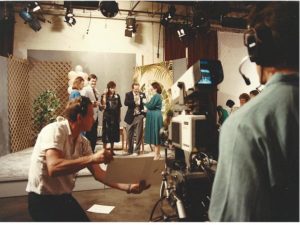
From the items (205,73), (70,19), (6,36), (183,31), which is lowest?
(205,73)

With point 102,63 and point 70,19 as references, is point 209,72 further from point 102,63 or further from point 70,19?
point 102,63

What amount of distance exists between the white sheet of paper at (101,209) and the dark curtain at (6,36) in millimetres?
4438

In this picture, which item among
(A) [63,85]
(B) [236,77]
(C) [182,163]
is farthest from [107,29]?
(C) [182,163]

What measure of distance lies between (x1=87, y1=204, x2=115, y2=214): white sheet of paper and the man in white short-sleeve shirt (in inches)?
53.5

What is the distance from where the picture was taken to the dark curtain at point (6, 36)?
6221 mm

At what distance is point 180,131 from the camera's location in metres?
1.43

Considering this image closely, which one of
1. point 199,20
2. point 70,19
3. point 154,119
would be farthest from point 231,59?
point 70,19

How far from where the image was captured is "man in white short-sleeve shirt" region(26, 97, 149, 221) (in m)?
1.52

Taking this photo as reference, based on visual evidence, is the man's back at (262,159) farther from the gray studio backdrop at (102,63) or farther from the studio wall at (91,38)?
the studio wall at (91,38)

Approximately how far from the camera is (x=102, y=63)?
23.3 ft

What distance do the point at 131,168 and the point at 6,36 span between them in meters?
6.02

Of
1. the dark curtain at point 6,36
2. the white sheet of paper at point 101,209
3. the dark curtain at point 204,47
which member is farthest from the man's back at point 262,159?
the dark curtain at point 204,47

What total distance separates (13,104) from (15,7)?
7.56 ft

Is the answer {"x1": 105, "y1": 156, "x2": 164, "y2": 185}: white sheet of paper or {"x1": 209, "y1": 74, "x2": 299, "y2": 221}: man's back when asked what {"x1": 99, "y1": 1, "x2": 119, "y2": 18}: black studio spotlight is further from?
{"x1": 209, "y1": 74, "x2": 299, "y2": 221}: man's back
